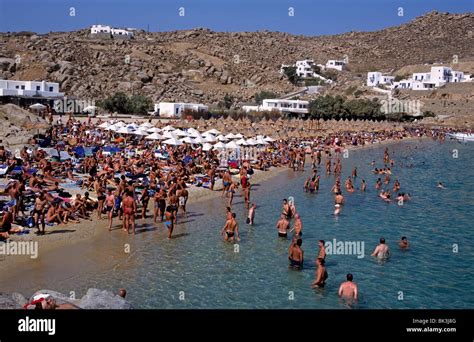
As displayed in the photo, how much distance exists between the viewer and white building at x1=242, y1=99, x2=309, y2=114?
57.1 meters

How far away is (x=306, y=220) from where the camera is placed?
52.5 ft

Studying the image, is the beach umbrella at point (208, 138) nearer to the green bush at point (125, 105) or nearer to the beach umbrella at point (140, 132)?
the beach umbrella at point (140, 132)

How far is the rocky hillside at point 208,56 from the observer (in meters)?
63.5

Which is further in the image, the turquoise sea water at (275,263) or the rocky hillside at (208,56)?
the rocky hillside at (208,56)

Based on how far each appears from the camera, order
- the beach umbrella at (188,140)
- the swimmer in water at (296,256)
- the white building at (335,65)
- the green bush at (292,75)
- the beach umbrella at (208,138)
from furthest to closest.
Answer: the white building at (335,65) < the green bush at (292,75) < the beach umbrella at (208,138) < the beach umbrella at (188,140) < the swimmer in water at (296,256)

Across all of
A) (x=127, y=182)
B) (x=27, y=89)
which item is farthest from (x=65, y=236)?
(x=27, y=89)

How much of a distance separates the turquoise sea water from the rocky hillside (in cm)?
4712

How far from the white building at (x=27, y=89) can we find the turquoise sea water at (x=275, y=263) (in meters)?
29.5

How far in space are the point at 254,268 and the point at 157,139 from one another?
61.8 ft

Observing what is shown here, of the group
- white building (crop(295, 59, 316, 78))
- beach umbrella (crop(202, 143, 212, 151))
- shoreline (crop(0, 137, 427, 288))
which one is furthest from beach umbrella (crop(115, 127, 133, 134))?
white building (crop(295, 59, 316, 78))

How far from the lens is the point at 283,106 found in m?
60.1

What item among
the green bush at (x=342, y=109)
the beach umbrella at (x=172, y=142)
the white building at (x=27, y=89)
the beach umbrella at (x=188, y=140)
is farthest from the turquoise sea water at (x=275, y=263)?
the green bush at (x=342, y=109)

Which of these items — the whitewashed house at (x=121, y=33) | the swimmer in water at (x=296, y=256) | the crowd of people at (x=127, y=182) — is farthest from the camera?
the whitewashed house at (x=121, y=33)
